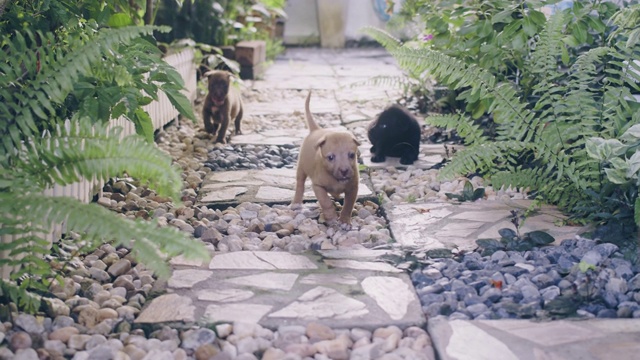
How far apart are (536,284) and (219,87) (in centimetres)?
420

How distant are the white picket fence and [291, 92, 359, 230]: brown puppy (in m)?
0.88

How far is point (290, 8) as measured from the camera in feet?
53.9

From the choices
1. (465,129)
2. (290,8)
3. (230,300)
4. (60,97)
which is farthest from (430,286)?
(290,8)

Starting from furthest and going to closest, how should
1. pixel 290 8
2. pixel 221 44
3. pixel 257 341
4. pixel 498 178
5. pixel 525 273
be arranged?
pixel 290 8 < pixel 221 44 < pixel 498 178 < pixel 525 273 < pixel 257 341

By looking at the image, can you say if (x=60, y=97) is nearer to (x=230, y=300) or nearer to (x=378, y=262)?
(x=230, y=300)

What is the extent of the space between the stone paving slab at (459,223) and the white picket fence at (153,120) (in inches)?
60.8

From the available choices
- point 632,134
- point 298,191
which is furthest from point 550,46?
point 298,191

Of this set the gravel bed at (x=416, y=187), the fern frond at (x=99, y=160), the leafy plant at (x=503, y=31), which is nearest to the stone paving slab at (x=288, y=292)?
the fern frond at (x=99, y=160)

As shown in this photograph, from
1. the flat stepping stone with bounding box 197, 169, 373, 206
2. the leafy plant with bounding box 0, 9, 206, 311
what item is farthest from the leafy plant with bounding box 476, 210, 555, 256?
the leafy plant with bounding box 0, 9, 206, 311

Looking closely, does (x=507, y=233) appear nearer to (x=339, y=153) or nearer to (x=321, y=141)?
(x=339, y=153)

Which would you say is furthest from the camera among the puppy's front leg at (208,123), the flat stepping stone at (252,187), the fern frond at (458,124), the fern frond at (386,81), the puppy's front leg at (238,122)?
the puppy's front leg at (238,122)

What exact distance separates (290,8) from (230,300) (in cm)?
1385

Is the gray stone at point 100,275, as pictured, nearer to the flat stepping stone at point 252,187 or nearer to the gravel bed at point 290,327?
the gravel bed at point 290,327

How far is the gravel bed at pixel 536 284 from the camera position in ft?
10.5
